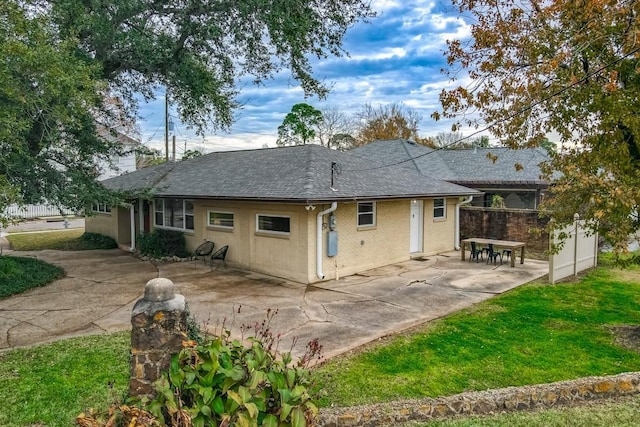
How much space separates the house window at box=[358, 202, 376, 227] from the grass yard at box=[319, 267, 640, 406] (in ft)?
15.5

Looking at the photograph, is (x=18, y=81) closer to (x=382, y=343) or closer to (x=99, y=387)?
(x=99, y=387)

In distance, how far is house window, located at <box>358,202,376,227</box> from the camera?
1300 cm

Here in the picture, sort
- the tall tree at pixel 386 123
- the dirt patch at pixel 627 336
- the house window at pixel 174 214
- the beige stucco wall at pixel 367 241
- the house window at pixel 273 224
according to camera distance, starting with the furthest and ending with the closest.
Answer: the tall tree at pixel 386 123
the house window at pixel 174 214
the beige stucco wall at pixel 367 241
the house window at pixel 273 224
the dirt patch at pixel 627 336

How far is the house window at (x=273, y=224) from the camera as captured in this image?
39.0 feet

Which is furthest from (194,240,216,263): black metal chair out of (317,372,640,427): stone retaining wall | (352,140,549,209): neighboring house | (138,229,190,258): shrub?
(317,372,640,427): stone retaining wall

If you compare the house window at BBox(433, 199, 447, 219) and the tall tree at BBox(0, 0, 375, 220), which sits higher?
the tall tree at BBox(0, 0, 375, 220)

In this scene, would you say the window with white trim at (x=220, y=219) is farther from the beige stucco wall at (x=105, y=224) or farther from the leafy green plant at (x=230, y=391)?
the leafy green plant at (x=230, y=391)

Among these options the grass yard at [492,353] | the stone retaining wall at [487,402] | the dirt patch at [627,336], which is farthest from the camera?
the dirt patch at [627,336]

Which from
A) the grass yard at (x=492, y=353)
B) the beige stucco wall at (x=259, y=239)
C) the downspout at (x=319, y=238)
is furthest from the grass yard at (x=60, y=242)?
the grass yard at (x=492, y=353)

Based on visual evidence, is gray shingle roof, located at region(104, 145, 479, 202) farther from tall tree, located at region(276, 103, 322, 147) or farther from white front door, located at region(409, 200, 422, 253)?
tall tree, located at region(276, 103, 322, 147)

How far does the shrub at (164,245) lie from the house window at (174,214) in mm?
458

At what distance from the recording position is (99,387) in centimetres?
518

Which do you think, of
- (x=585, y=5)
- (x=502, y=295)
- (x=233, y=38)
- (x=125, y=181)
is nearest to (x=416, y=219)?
(x=502, y=295)

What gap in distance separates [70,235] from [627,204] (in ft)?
79.7
